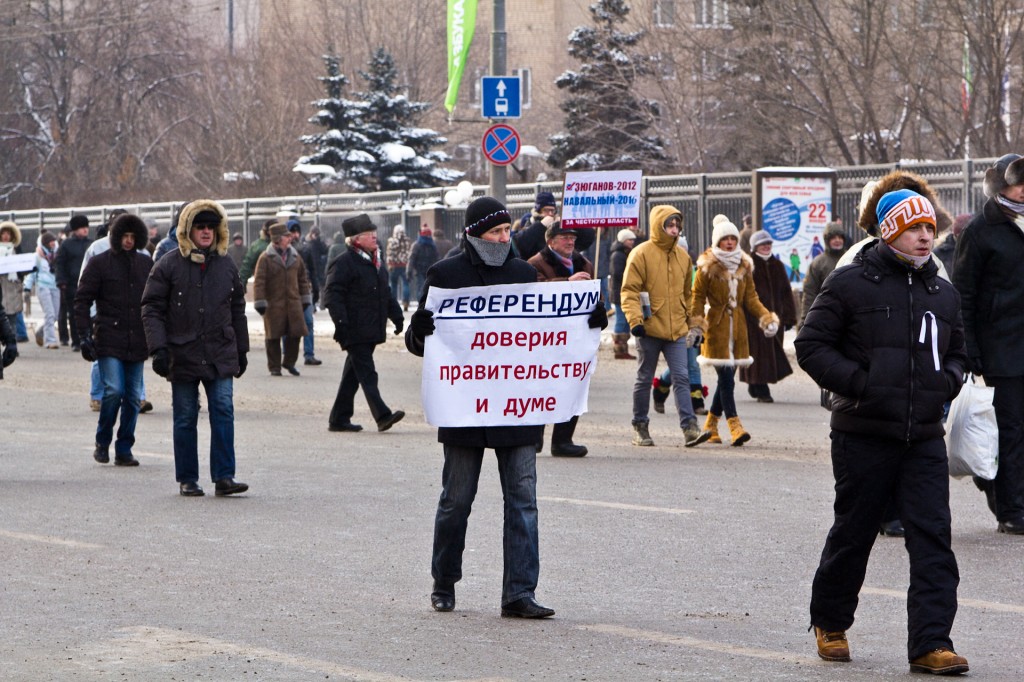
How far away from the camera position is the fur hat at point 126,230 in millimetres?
12664

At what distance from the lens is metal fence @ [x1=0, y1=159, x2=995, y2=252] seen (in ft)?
76.7

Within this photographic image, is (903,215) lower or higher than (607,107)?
lower

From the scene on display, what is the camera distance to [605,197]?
22.8 m

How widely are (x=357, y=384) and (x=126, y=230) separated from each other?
2934 mm

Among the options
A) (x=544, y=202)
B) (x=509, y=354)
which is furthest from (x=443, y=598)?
(x=544, y=202)

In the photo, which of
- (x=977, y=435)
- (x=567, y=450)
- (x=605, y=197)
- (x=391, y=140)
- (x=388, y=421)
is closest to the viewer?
(x=977, y=435)

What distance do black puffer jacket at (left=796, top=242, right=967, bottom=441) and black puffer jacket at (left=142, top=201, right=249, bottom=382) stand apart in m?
5.11

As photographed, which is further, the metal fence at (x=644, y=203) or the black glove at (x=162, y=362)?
the metal fence at (x=644, y=203)

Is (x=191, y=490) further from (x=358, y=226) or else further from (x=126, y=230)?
(x=358, y=226)

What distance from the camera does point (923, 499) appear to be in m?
6.38

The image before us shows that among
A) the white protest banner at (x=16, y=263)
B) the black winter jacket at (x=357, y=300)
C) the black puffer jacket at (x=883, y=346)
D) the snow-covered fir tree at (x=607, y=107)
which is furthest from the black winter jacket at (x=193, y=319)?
the snow-covered fir tree at (x=607, y=107)

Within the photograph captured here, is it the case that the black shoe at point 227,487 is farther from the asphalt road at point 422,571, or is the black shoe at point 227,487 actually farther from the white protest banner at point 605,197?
the white protest banner at point 605,197

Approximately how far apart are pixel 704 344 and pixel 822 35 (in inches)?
674

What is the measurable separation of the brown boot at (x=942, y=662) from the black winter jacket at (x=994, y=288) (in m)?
3.15
